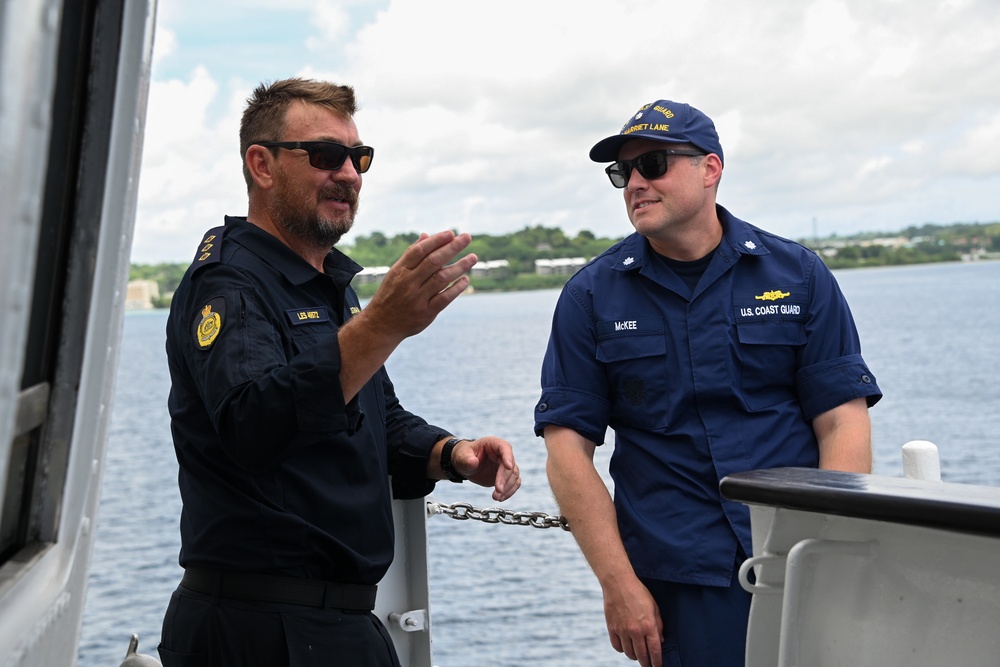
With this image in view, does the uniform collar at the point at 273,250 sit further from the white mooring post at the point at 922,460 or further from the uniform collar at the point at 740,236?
the white mooring post at the point at 922,460

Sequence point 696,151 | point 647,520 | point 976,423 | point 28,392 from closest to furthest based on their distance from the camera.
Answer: point 28,392 < point 647,520 < point 696,151 < point 976,423

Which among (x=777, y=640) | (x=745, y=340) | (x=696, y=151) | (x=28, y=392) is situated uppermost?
(x=696, y=151)

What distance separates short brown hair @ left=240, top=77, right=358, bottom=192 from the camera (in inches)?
113

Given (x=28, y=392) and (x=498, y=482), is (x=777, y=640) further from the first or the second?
(x=28, y=392)

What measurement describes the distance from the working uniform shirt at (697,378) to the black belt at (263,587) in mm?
965

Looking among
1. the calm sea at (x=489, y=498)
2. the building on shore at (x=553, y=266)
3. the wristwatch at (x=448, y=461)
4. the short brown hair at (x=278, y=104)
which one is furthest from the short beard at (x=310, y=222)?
the building on shore at (x=553, y=266)

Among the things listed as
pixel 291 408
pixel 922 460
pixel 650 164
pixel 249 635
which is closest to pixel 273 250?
pixel 291 408

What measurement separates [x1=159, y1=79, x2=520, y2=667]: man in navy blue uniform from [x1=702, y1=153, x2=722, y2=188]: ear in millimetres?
1121

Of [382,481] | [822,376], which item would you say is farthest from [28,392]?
[822,376]

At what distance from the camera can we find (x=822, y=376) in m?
3.21

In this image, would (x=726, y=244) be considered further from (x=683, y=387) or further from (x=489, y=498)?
(x=489, y=498)

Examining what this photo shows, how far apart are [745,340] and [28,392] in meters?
2.38

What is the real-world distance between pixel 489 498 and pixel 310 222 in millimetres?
18909

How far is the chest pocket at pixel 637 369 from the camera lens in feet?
10.6
